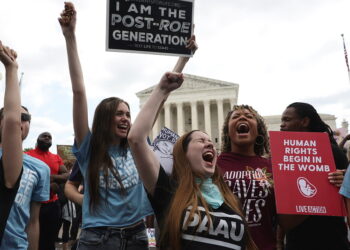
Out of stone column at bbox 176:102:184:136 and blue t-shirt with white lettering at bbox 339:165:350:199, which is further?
stone column at bbox 176:102:184:136

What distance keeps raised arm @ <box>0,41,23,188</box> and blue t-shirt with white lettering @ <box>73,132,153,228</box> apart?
0.50 meters

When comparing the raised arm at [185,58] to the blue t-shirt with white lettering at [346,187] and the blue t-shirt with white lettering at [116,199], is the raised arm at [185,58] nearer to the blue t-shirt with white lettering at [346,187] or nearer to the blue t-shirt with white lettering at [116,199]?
the blue t-shirt with white lettering at [116,199]

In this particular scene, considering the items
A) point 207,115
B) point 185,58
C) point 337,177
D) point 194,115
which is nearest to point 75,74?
point 185,58

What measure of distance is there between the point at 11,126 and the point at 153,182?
898 mm

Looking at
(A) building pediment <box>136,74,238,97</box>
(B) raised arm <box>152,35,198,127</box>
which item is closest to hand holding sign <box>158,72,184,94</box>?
(B) raised arm <box>152,35,198,127</box>

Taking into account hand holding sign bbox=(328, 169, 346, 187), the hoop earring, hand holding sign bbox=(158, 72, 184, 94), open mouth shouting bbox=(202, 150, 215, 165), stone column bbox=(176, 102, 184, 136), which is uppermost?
stone column bbox=(176, 102, 184, 136)

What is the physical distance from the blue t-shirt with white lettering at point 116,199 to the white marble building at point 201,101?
46740mm

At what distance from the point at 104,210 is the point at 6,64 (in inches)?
44.7

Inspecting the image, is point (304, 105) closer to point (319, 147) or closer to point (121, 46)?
point (319, 147)

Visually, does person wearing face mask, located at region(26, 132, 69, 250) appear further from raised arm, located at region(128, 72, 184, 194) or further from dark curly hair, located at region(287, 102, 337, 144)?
dark curly hair, located at region(287, 102, 337, 144)

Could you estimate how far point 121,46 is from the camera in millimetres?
2289

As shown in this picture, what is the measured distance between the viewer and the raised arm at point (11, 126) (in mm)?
1808

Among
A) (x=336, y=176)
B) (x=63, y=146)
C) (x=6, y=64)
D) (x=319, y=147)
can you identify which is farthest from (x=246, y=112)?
(x=63, y=146)

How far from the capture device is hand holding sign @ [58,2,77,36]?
7.20ft
